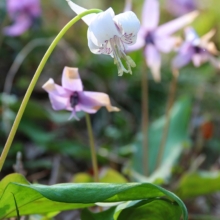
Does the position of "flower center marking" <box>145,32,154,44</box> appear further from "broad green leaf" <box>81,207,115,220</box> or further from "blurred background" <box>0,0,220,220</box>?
"broad green leaf" <box>81,207,115,220</box>

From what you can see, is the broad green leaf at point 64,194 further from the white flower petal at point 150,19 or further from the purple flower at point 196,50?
the white flower petal at point 150,19

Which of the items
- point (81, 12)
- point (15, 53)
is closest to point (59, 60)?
point (15, 53)

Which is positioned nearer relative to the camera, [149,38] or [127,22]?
[127,22]

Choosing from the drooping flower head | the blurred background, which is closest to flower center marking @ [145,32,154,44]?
the blurred background

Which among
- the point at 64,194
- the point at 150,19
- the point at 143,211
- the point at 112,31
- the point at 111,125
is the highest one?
the point at 112,31

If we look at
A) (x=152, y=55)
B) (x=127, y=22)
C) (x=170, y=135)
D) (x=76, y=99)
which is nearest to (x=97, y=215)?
(x=76, y=99)

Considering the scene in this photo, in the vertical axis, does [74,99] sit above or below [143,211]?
above

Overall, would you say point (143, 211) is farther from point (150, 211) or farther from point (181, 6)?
point (181, 6)
